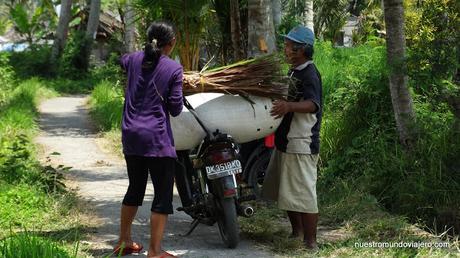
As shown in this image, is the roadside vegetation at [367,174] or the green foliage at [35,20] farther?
the green foliage at [35,20]

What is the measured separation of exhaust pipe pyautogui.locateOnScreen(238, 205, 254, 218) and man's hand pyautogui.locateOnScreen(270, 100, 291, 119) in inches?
30.4

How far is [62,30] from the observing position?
27453 mm

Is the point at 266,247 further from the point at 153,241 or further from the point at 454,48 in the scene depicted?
the point at 454,48

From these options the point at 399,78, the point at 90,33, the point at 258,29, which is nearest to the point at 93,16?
the point at 90,33

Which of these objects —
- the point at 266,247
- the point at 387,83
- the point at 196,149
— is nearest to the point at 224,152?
the point at 196,149

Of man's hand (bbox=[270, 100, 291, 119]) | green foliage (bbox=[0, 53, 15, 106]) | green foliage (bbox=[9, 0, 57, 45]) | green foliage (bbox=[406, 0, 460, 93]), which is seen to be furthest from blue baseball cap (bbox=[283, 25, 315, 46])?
green foliage (bbox=[9, 0, 57, 45])

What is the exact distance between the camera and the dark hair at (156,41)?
449 centimetres

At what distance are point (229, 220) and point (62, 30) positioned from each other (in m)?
24.2

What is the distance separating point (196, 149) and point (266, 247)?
3.23ft

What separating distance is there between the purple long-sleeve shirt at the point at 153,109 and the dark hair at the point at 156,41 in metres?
0.05

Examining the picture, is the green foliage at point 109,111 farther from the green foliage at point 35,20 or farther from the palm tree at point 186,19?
the green foliage at point 35,20

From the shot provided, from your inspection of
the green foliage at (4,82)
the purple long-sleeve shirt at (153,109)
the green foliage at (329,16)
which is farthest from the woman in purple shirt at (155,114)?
the green foliage at (329,16)

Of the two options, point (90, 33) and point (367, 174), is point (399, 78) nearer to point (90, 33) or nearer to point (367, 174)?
point (367, 174)

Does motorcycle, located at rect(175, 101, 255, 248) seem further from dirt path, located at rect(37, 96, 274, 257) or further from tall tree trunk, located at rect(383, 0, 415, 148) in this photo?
tall tree trunk, located at rect(383, 0, 415, 148)
